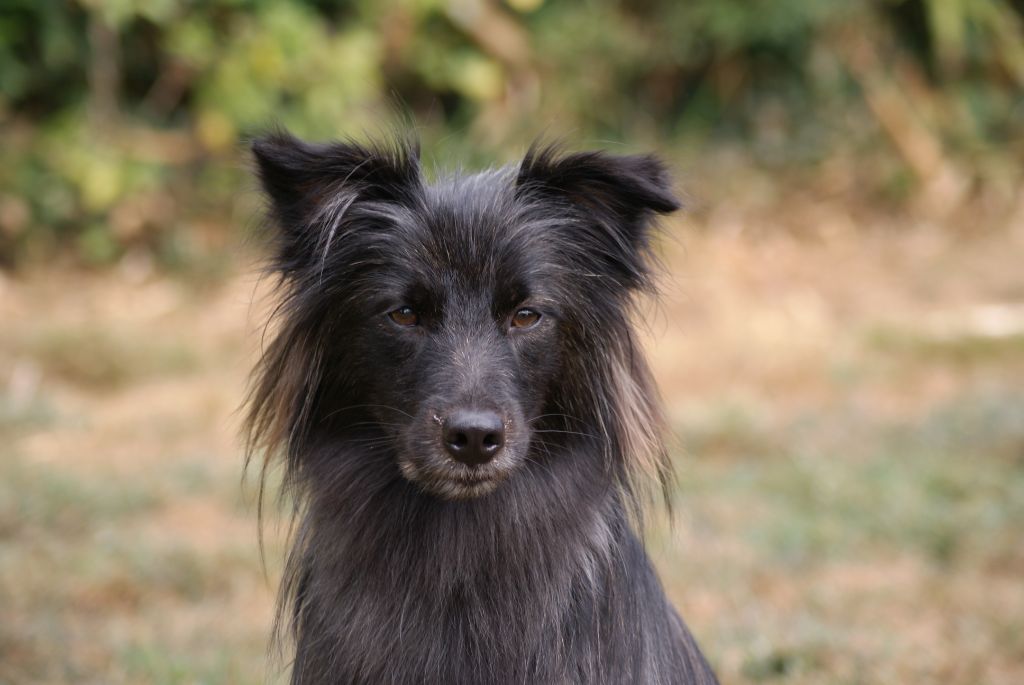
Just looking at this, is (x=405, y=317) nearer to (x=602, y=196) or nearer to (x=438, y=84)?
(x=602, y=196)

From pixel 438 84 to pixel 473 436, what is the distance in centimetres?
933

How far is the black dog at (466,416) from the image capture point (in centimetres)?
329

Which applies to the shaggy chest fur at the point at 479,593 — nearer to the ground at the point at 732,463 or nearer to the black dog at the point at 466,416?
the black dog at the point at 466,416

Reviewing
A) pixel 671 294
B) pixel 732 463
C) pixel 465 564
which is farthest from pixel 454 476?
pixel 732 463

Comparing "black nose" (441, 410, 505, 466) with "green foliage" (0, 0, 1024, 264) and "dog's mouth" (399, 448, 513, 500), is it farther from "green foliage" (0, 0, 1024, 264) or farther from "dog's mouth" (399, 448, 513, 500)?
"green foliage" (0, 0, 1024, 264)

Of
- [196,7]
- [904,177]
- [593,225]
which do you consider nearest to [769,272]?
[904,177]

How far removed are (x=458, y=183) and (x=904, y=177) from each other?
395 inches

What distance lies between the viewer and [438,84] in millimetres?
12039

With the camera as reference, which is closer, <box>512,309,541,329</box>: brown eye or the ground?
<box>512,309,541,329</box>: brown eye

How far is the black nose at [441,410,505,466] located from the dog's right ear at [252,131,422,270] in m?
0.66

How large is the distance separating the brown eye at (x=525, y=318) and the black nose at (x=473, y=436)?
0.33 metres

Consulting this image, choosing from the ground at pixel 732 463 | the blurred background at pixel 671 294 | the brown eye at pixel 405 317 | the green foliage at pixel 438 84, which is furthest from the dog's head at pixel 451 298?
the green foliage at pixel 438 84

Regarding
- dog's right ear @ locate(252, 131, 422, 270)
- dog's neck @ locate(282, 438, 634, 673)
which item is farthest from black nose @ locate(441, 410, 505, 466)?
dog's right ear @ locate(252, 131, 422, 270)

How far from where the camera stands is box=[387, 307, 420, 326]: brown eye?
11.2 ft
